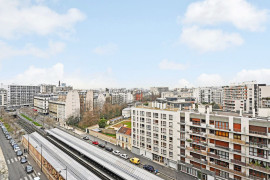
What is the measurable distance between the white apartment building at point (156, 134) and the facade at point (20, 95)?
138 m

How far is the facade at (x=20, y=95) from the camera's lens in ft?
447

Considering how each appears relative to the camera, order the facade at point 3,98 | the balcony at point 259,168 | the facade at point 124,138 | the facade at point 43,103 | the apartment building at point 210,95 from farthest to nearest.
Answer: the facade at point 3,98 < the apartment building at point 210,95 < the facade at point 43,103 < the facade at point 124,138 < the balcony at point 259,168

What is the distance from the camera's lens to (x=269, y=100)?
68.9 meters

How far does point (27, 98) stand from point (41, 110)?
55.2 meters

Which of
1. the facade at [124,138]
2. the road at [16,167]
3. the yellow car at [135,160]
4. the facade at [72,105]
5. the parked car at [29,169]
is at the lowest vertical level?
the road at [16,167]

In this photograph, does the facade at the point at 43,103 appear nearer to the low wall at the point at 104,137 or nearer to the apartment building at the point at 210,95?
the low wall at the point at 104,137

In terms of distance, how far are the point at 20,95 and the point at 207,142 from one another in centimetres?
16086

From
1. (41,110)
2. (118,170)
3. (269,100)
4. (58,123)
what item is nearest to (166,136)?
(118,170)

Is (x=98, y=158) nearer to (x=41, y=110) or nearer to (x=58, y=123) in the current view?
(x=58, y=123)

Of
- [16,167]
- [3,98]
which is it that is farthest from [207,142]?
[3,98]

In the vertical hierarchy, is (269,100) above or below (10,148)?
above

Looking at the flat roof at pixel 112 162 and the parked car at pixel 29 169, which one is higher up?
the flat roof at pixel 112 162

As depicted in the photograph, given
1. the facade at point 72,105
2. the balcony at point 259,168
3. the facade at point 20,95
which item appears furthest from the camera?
the facade at point 20,95

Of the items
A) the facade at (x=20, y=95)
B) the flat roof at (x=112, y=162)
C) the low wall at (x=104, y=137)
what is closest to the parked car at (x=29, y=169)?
the flat roof at (x=112, y=162)
